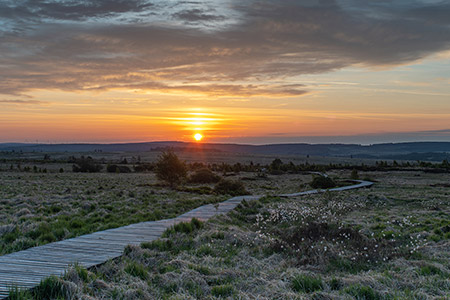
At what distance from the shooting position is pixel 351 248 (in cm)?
889

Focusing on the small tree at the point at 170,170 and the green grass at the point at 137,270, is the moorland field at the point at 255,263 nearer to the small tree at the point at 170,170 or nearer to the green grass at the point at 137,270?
the green grass at the point at 137,270

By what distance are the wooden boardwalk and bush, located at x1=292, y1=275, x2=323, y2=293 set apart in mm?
3845

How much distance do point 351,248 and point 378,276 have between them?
2377 mm

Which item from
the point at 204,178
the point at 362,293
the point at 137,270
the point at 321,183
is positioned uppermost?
the point at 137,270

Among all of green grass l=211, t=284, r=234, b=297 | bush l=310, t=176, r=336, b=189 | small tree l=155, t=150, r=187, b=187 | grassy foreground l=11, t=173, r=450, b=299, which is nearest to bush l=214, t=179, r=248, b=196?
small tree l=155, t=150, r=187, b=187

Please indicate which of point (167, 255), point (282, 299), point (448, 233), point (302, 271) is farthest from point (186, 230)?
point (448, 233)

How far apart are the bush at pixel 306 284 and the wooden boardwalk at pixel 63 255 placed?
151 inches

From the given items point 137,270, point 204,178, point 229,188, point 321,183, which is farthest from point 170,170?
point 137,270

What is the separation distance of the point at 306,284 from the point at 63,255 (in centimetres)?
509

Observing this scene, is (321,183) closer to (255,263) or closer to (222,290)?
(255,263)

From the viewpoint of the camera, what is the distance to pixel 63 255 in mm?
7453

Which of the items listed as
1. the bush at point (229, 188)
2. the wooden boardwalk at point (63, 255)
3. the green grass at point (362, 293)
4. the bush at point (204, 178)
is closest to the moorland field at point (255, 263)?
the green grass at point (362, 293)

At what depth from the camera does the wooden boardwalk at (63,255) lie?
5922 millimetres

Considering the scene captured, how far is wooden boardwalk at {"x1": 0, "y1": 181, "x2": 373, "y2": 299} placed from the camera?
5.92 metres
